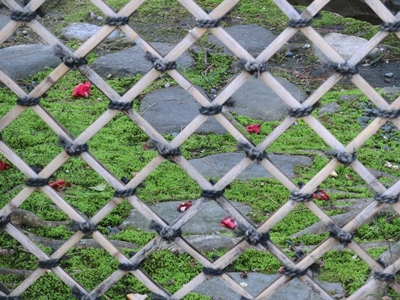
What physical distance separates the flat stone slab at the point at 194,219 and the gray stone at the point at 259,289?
0.36 meters

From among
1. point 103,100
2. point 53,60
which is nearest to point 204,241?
point 103,100

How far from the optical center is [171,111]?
409 cm

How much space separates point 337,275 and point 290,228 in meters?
0.40

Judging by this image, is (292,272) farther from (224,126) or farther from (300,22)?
(300,22)

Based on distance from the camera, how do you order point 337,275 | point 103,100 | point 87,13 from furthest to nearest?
point 87,13, point 103,100, point 337,275

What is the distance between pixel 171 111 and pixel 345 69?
7.48ft

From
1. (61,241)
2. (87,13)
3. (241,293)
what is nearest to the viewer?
(241,293)

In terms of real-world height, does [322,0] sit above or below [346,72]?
above

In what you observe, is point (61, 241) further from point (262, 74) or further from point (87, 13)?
point (87, 13)

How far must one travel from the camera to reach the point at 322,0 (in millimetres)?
1823

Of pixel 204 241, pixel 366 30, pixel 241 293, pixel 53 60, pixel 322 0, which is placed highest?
pixel 366 30

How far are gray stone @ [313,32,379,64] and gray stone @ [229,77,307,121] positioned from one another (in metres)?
0.60

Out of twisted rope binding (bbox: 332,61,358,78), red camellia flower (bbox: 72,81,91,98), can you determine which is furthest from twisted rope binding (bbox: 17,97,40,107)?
red camellia flower (bbox: 72,81,91,98)

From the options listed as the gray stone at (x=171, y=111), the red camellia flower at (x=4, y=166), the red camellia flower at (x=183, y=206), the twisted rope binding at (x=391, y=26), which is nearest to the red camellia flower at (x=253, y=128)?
the gray stone at (x=171, y=111)
